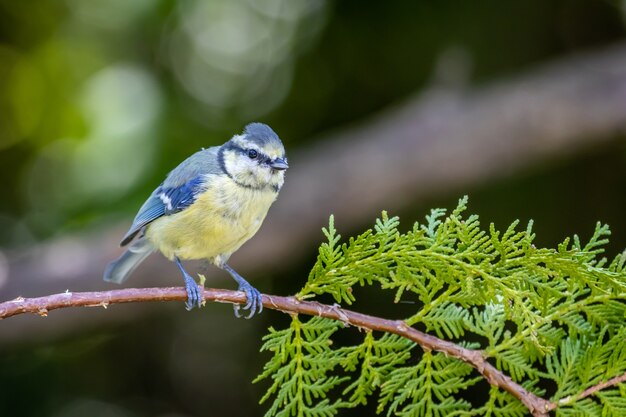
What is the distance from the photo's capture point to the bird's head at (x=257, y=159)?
1.92 metres

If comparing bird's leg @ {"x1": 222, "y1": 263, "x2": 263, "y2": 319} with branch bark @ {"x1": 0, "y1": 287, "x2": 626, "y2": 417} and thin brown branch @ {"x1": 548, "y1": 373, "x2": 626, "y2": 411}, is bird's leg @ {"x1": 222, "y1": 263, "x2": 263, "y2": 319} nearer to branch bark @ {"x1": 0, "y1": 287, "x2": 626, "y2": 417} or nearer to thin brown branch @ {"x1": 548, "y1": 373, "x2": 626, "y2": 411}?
branch bark @ {"x1": 0, "y1": 287, "x2": 626, "y2": 417}

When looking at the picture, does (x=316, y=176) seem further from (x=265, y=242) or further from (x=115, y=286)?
(x=115, y=286)

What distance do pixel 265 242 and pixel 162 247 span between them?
1.34 meters

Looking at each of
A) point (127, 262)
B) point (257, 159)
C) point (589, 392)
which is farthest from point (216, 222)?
point (589, 392)

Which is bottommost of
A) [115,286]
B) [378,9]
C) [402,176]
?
[115,286]

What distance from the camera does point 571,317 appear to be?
1298mm

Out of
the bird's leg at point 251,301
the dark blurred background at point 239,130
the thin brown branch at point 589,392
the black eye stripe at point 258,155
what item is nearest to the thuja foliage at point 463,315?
the thin brown branch at point 589,392

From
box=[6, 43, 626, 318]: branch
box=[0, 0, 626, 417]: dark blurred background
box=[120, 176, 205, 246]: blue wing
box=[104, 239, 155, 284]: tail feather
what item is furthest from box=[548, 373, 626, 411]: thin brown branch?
box=[6, 43, 626, 318]: branch

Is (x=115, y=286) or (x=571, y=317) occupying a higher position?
(x=115, y=286)

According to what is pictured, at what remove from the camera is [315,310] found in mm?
1211

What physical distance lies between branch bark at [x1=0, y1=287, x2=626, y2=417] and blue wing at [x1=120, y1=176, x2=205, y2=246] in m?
0.80

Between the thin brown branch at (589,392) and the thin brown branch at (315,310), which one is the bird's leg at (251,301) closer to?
the thin brown branch at (315,310)

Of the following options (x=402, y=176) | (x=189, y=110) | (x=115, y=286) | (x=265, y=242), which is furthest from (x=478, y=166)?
(x=115, y=286)

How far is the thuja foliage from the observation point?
1.19m
